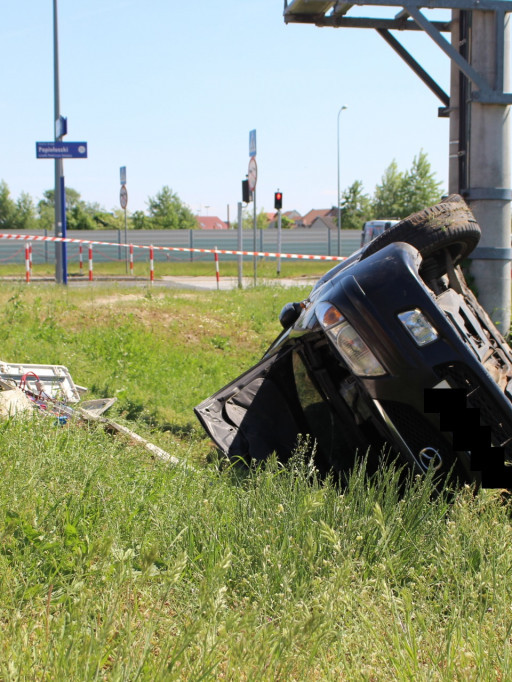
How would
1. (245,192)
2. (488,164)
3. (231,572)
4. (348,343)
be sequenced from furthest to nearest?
(245,192)
(488,164)
(348,343)
(231,572)

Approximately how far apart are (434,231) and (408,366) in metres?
1.02

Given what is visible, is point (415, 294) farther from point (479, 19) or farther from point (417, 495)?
point (479, 19)

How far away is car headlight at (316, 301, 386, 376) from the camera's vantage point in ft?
13.5

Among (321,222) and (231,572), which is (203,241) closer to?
(231,572)

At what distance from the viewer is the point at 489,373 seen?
393 centimetres

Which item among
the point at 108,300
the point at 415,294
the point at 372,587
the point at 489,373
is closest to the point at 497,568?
the point at 372,587

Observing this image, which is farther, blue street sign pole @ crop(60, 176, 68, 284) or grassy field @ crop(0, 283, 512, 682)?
blue street sign pole @ crop(60, 176, 68, 284)

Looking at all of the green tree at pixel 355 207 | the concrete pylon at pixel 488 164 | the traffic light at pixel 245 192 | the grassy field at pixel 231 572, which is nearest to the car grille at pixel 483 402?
the grassy field at pixel 231 572

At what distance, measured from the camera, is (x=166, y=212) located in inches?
3076

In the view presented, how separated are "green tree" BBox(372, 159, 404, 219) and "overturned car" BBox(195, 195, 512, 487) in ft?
225

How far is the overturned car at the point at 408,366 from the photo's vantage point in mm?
3891

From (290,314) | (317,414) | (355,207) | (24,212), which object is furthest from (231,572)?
(24,212)

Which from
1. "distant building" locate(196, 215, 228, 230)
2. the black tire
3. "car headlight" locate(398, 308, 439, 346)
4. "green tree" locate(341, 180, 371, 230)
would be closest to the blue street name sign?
the black tire

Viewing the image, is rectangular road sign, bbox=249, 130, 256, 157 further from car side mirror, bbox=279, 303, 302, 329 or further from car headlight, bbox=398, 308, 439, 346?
car headlight, bbox=398, 308, 439, 346
